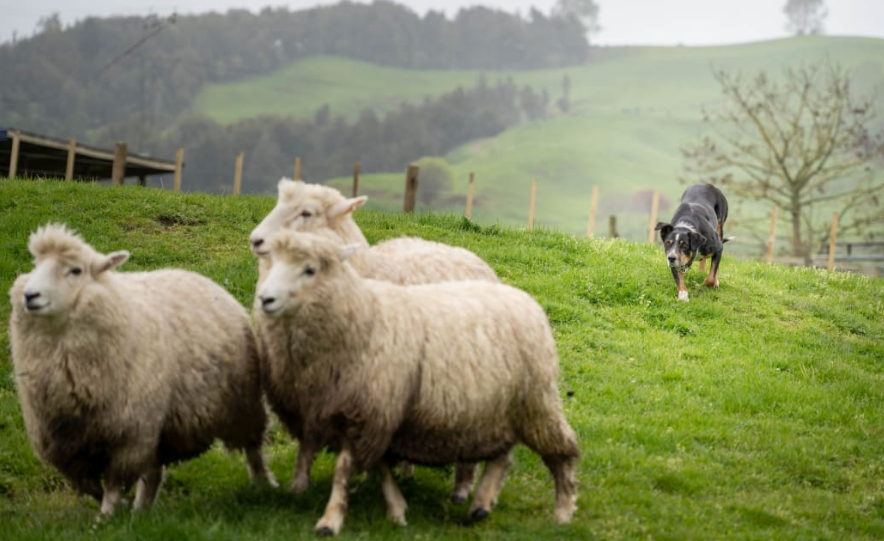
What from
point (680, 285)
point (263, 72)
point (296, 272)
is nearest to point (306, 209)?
point (296, 272)

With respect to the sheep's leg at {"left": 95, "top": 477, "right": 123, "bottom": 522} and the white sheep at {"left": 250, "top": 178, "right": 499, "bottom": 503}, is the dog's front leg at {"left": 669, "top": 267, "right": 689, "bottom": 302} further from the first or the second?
the sheep's leg at {"left": 95, "top": 477, "right": 123, "bottom": 522}

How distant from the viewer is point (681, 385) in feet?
35.1

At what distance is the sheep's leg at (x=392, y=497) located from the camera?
6.42 meters

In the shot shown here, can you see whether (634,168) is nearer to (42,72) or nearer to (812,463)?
(42,72)

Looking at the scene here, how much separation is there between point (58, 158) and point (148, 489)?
22.9 meters

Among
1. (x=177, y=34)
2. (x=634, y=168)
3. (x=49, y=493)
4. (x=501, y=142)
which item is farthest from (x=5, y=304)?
(x=177, y=34)

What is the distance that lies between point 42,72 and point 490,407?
119905 millimetres

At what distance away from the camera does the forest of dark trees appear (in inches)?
3885

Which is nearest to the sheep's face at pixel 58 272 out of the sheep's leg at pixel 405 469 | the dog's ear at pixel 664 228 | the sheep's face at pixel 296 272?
the sheep's face at pixel 296 272

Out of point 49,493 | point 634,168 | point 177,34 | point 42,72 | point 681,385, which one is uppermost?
point 177,34

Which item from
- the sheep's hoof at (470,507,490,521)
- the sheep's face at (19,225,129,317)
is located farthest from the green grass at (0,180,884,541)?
the sheep's face at (19,225,129,317)

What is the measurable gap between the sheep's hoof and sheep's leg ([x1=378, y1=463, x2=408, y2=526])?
481mm

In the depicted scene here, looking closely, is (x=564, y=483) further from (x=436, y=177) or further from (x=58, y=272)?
(x=436, y=177)

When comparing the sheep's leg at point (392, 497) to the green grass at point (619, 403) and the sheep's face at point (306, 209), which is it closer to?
the green grass at point (619, 403)
